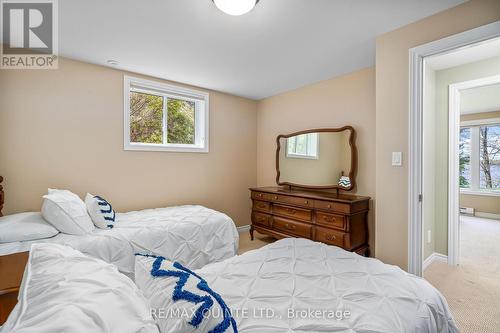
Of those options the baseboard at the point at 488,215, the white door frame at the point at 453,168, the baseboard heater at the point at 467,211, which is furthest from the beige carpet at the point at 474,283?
the baseboard heater at the point at 467,211

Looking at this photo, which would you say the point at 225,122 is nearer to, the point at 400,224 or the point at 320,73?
the point at 320,73

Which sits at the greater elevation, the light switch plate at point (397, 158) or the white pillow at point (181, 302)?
the light switch plate at point (397, 158)

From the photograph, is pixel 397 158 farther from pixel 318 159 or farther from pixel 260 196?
pixel 260 196

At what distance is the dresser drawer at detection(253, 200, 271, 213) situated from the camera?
11.9 feet

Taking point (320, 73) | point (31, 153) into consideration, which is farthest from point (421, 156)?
point (31, 153)

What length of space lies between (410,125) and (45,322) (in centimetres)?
248

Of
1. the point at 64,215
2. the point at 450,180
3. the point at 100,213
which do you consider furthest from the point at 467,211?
the point at 64,215

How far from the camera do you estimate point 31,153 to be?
2.51 m

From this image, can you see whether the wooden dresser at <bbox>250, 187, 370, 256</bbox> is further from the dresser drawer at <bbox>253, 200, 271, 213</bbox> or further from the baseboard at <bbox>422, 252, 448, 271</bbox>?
the baseboard at <bbox>422, 252, 448, 271</bbox>

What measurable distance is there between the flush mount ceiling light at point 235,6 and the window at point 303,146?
2152 millimetres

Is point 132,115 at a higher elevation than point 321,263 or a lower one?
higher

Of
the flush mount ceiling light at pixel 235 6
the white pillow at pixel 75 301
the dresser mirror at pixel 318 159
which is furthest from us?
the dresser mirror at pixel 318 159

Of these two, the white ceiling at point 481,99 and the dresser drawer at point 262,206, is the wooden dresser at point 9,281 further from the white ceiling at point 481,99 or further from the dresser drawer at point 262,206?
the white ceiling at point 481,99

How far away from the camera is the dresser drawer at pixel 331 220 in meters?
2.74
